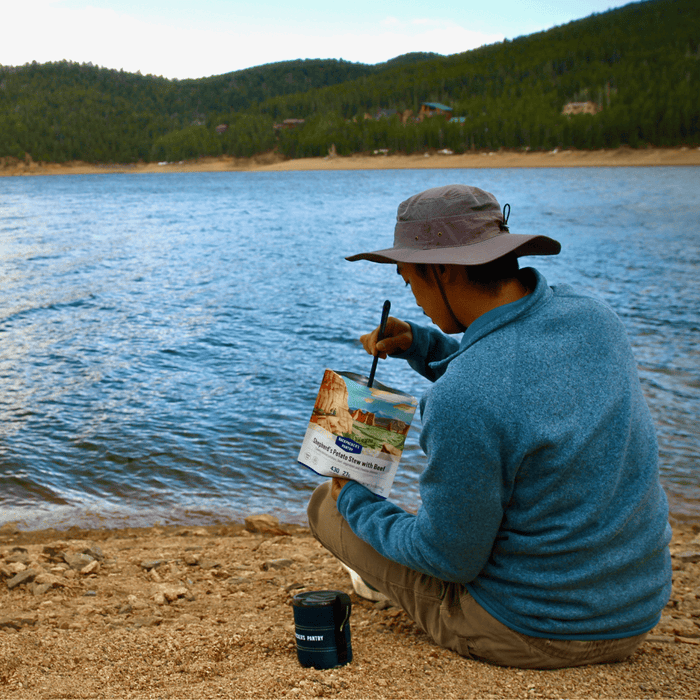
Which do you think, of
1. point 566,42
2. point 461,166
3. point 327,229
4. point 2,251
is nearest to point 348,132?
point 461,166

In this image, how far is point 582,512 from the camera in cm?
200

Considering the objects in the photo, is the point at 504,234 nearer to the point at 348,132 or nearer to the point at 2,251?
the point at 2,251

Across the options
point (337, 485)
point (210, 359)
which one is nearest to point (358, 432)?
point (337, 485)

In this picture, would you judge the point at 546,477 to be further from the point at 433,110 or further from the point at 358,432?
the point at 433,110

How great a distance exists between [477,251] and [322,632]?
4.87 feet

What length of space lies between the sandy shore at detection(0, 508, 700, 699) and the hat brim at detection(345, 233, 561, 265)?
141cm

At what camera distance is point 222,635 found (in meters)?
2.88

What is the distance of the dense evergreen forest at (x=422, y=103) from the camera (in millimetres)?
107875

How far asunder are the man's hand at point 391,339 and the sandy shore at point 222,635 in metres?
1.18

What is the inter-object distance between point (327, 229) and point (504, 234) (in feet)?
91.3

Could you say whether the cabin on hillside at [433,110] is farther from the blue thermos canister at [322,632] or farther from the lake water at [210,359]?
the blue thermos canister at [322,632]

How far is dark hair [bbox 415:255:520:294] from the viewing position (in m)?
2.14

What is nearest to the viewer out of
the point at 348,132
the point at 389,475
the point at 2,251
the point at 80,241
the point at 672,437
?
the point at 389,475

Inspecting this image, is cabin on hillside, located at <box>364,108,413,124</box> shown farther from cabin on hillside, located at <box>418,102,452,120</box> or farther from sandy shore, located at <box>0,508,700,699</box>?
sandy shore, located at <box>0,508,700,699</box>
